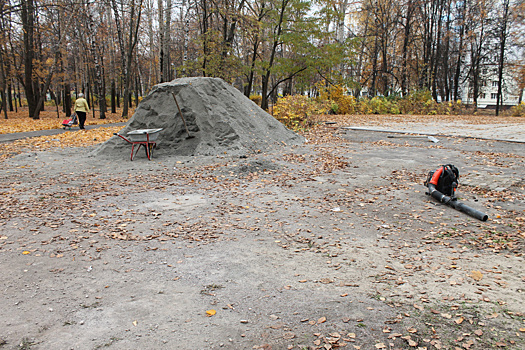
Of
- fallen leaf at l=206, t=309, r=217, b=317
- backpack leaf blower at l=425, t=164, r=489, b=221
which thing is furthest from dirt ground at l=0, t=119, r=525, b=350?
backpack leaf blower at l=425, t=164, r=489, b=221

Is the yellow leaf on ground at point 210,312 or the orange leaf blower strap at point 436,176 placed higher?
the orange leaf blower strap at point 436,176

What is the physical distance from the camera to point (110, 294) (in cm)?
328

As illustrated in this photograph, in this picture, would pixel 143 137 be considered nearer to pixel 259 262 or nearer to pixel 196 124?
pixel 196 124

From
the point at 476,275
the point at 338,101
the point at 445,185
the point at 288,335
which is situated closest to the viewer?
the point at 288,335

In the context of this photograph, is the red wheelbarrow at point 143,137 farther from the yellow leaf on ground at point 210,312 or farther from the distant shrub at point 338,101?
the distant shrub at point 338,101

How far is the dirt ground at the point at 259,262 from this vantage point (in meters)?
2.74

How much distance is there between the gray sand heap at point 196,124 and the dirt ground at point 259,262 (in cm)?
261

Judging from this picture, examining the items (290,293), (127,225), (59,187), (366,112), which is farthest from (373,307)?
(366,112)

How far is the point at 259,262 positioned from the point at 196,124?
735cm

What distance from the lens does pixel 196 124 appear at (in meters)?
10.6

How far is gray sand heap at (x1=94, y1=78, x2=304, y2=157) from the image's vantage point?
1040 cm

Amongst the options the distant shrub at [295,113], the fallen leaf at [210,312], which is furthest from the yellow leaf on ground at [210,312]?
the distant shrub at [295,113]

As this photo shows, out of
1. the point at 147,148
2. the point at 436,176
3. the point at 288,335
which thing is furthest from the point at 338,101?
the point at 288,335

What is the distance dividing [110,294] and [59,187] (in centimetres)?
450
